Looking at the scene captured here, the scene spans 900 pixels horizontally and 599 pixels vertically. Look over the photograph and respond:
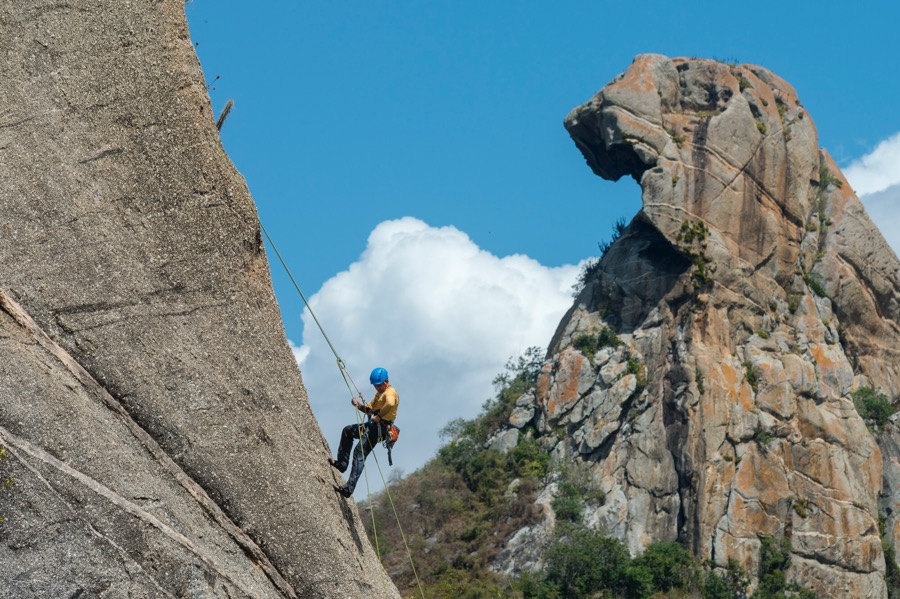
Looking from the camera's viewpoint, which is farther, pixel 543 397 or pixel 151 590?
pixel 543 397

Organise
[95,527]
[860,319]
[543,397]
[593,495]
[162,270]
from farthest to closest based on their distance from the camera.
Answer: [860,319] → [543,397] → [593,495] → [162,270] → [95,527]

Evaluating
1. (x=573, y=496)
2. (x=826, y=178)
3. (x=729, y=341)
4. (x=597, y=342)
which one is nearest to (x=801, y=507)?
(x=729, y=341)

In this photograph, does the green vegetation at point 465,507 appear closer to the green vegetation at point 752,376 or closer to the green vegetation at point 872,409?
the green vegetation at point 752,376

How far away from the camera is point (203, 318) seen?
13.1 meters

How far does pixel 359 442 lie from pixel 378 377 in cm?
77

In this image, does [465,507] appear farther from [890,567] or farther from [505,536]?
[890,567]

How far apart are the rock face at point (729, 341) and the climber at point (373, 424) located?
38.8m

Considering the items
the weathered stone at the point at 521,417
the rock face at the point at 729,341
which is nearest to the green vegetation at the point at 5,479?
the rock face at the point at 729,341

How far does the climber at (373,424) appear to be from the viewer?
1472 cm

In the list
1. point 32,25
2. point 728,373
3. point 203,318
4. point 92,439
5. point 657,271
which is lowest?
point 92,439

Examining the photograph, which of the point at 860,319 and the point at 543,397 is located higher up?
the point at 860,319

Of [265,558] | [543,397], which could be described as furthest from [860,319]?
[265,558]

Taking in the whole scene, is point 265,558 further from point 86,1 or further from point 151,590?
point 86,1

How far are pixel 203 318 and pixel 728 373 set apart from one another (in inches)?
1740
